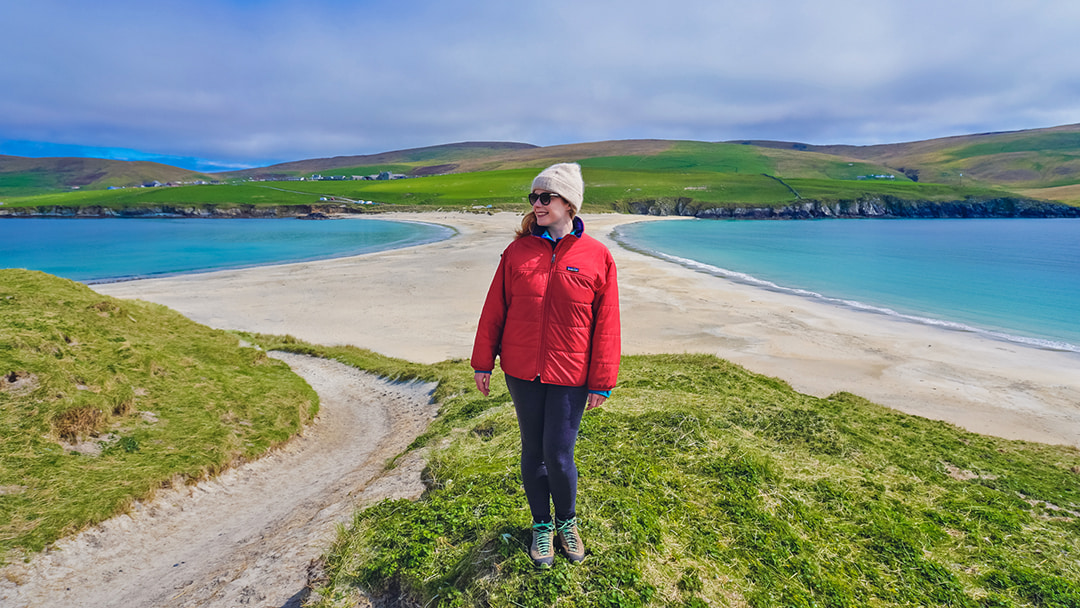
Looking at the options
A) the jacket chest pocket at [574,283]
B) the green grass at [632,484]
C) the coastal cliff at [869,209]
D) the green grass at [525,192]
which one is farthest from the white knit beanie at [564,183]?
the coastal cliff at [869,209]

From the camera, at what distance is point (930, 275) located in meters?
36.7

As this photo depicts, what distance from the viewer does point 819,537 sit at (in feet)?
13.4

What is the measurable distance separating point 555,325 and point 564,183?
96 cm

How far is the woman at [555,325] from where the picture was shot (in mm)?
3270

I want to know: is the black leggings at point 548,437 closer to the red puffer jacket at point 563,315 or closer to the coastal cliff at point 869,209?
the red puffer jacket at point 563,315

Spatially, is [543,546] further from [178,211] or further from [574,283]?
[178,211]

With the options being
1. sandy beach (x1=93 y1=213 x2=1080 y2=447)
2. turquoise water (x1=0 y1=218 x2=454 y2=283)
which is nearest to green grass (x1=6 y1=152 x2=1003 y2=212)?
turquoise water (x1=0 y1=218 x2=454 y2=283)

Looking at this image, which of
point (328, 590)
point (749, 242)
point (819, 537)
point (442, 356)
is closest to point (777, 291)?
point (442, 356)

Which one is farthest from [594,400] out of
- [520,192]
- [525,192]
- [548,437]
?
[520,192]

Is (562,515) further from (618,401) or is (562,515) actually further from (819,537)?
(618,401)

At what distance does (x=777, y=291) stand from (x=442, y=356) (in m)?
21.5

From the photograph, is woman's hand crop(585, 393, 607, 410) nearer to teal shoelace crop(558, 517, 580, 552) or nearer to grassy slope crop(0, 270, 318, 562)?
teal shoelace crop(558, 517, 580, 552)

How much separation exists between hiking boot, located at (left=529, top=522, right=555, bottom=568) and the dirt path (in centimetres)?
191

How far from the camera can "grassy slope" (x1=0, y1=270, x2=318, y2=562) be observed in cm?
566
